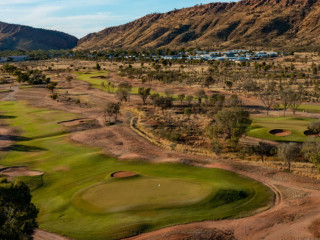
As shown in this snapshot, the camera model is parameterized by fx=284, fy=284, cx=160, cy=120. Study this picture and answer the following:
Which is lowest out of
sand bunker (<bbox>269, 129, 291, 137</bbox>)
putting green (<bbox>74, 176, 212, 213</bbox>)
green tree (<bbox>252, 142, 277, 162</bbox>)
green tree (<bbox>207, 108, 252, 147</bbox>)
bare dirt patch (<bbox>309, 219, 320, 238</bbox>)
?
bare dirt patch (<bbox>309, 219, 320, 238</bbox>)

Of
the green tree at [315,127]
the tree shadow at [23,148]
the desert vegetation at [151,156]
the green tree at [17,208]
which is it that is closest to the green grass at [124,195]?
the desert vegetation at [151,156]

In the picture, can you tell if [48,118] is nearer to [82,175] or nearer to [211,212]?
[82,175]

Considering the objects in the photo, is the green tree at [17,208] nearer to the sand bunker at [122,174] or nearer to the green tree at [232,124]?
the sand bunker at [122,174]

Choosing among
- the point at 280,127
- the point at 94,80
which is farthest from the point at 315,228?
the point at 94,80

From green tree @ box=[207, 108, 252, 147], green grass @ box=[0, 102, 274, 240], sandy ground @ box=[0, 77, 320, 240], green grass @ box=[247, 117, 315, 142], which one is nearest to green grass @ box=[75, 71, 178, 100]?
green grass @ box=[247, 117, 315, 142]

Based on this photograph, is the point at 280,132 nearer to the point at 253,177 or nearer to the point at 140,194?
the point at 253,177

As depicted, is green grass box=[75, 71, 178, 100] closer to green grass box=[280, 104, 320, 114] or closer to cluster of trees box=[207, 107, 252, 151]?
green grass box=[280, 104, 320, 114]

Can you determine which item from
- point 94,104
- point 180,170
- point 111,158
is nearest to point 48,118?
Result: point 94,104
